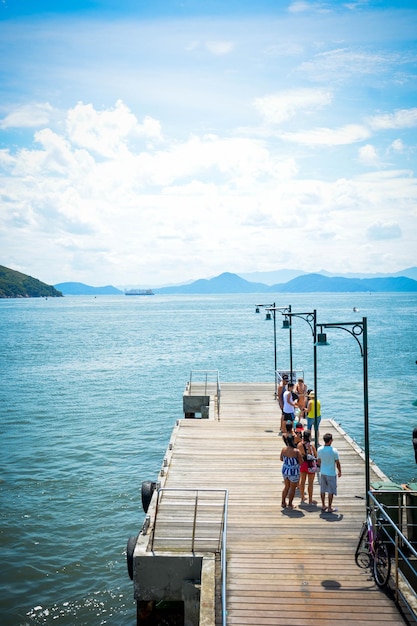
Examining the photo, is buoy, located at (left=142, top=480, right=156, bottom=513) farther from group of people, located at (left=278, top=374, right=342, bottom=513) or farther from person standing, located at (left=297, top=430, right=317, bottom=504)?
person standing, located at (left=297, top=430, right=317, bottom=504)

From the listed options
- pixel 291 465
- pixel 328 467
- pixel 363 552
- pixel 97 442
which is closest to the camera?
pixel 363 552

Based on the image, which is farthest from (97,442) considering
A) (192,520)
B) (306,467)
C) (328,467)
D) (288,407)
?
(328,467)

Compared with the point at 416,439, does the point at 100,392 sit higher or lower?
Result: lower

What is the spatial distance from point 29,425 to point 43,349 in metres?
40.8

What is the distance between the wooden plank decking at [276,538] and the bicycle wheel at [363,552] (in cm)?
14

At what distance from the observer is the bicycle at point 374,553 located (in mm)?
9094

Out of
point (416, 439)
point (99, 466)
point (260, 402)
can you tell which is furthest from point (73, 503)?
point (416, 439)

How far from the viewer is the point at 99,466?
2364cm

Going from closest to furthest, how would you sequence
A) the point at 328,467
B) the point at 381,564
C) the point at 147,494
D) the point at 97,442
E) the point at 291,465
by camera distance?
the point at 381,564 < the point at 328,467 < the point at 291,465 < the point at 147,494 < the point at 97,442

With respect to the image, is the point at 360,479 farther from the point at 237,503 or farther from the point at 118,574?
the point at 118,574

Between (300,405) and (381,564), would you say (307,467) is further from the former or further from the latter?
(300,405)

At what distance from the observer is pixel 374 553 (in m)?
9.41

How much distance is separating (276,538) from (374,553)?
6.70 feet

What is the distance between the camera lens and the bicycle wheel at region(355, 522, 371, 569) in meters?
9.75
